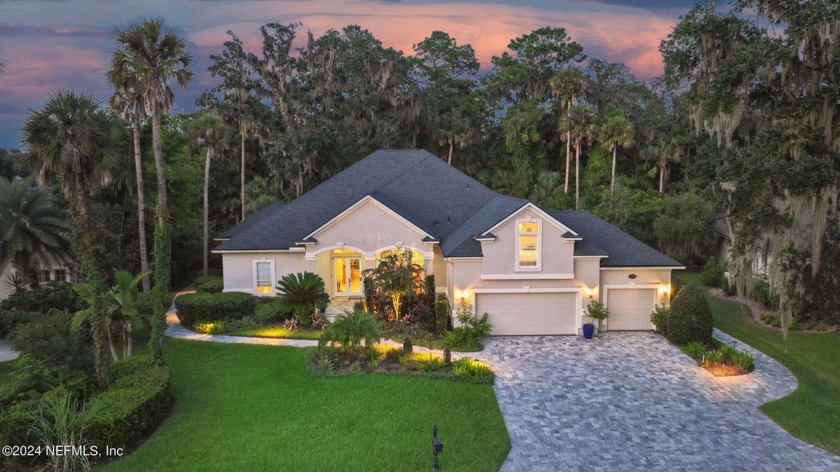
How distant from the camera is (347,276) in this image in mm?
23203

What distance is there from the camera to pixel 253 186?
34062 millimetres

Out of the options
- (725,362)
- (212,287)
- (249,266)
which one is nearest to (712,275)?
(725,362)

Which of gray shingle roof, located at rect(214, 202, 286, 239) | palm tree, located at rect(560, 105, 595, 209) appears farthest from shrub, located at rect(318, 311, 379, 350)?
palm tree, located at rect(560, 105, 595, 209)

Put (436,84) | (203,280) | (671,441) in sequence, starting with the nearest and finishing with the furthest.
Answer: (671,441) < (203,280) < (436,84)

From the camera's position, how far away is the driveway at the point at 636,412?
960 cm

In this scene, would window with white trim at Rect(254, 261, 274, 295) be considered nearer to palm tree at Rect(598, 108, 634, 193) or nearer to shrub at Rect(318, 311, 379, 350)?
shrub at Rect(318, 311, 379, 350)

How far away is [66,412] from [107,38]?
48.2ft

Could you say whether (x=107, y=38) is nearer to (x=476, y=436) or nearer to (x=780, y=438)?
(x=476, y=436)

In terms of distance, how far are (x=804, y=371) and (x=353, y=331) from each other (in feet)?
43.9

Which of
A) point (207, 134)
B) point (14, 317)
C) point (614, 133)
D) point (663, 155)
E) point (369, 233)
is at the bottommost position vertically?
point (14, 317)

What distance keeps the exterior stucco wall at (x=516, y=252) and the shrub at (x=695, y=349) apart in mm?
4401

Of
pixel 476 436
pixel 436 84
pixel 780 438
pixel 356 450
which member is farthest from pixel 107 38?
pixel 436 84

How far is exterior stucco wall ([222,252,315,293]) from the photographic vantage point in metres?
21.9

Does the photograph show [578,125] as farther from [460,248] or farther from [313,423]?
[313,423]
